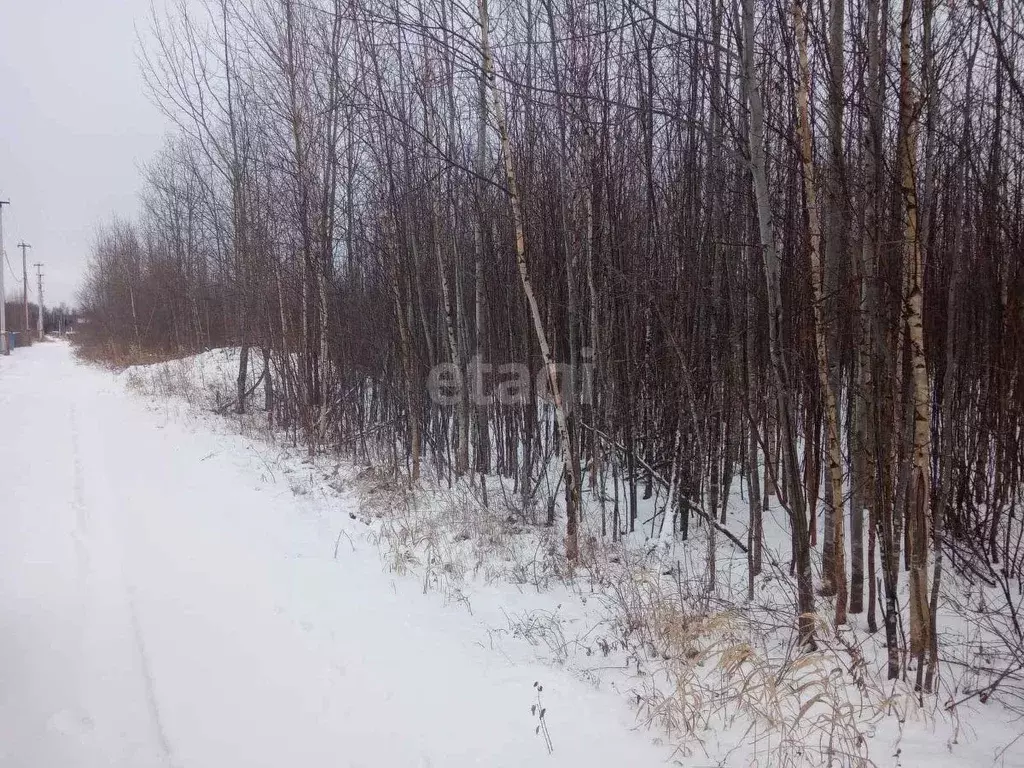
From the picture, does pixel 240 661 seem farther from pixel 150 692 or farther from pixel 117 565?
pixel 117 565

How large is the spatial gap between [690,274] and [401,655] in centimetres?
385

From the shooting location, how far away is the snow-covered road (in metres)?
2.35

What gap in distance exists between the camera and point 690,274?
5215mm

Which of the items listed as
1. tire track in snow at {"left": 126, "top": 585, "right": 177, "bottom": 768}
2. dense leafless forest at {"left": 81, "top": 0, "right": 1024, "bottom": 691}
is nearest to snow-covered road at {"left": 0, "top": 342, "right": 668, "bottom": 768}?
tire track in snow at {"left": 126, "top": 585, "right": 177, "bottom": 768}

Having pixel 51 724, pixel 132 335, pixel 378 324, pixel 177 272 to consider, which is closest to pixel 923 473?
pixel 51 724

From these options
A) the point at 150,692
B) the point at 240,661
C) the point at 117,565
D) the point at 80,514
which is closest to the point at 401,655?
the point at 240,661

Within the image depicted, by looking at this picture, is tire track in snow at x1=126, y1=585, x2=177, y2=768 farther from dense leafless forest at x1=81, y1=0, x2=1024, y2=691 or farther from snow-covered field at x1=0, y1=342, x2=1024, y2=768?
dense leafless forest at x1=81, y1=0, x2=1024, y2=691

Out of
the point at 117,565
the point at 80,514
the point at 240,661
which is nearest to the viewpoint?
the point at 240,661

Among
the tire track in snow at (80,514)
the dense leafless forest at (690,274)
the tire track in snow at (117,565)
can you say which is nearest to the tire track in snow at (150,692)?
the tire track in snow at (117,565)

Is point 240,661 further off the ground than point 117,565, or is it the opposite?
point 117,565

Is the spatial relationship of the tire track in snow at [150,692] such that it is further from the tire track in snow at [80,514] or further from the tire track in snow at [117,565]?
the tire track in snow at [80,514]

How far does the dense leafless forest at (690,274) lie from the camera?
10.0 feet

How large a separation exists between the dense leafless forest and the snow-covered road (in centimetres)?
144

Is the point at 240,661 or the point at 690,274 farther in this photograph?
the point at 690,274
